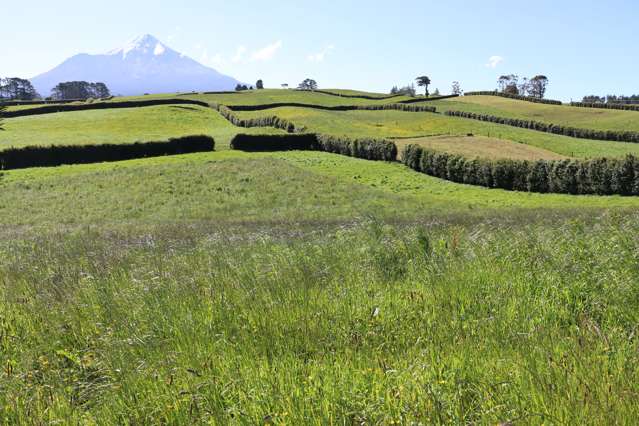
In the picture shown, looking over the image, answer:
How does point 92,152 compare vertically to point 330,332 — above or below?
above

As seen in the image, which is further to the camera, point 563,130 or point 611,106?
point 611,106

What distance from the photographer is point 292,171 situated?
152ft

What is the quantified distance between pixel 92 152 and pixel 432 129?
2140 inches

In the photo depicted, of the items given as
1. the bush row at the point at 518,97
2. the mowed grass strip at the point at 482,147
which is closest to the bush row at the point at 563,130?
the mowed grass strip at the point at 482,147

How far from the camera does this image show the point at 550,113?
343 feet

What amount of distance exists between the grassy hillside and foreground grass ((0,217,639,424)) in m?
90.6

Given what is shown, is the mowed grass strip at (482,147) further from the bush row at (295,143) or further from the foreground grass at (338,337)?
the foreground grass at (338,337)

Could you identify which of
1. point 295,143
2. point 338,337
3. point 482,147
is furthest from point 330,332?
point 482,147

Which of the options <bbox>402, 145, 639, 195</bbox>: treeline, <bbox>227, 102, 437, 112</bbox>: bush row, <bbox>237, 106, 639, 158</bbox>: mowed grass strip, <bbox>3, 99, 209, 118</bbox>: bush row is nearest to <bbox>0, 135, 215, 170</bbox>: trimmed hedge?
<bbox>237, 106, 639, 158</bbox>: mowed grass strip

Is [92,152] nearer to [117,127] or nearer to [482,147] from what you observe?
[117,127]

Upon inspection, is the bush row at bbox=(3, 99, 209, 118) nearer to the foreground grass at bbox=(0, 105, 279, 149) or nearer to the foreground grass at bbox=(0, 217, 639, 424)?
the foreground grass at bbox=(0, 105, 279, 149)

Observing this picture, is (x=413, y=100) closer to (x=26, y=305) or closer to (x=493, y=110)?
(x=493, y=110)

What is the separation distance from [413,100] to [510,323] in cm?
13576

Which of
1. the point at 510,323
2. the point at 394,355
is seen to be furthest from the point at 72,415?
the point at 510,323
